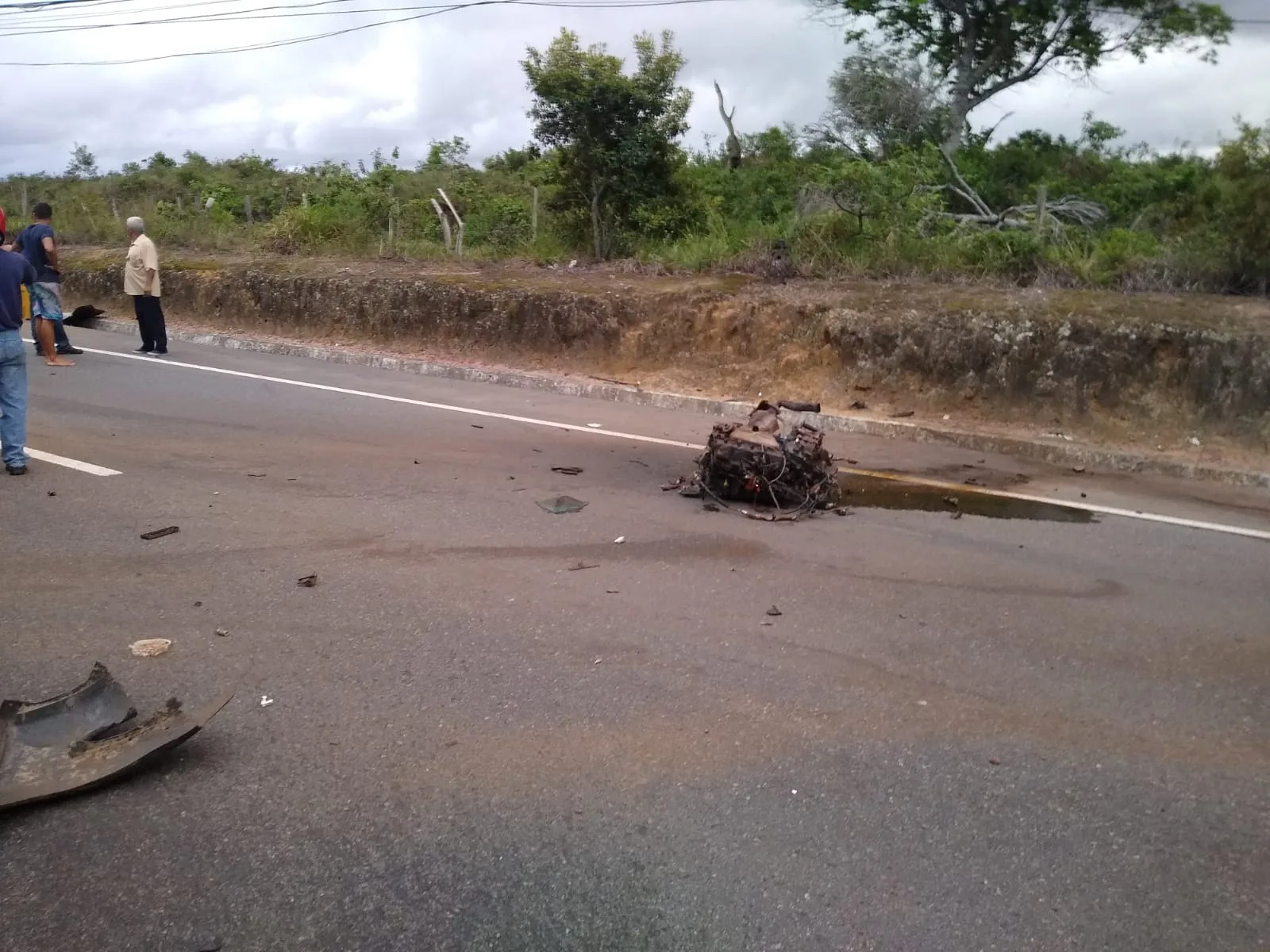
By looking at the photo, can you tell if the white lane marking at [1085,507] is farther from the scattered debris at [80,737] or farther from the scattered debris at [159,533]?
the scattered debris at [80,737]

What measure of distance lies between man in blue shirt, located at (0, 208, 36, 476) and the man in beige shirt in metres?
6.63

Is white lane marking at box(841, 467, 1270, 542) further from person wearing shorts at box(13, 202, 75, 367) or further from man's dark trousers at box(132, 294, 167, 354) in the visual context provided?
man's dark trousers at box(132, 294, 167, 354)

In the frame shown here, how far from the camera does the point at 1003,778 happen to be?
13.4ft

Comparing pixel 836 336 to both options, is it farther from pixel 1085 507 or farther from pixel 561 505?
pixel 561 505

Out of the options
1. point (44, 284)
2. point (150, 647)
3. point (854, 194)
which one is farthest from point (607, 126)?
point (150, 647)

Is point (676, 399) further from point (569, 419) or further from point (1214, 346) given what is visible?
point (1214, 346)

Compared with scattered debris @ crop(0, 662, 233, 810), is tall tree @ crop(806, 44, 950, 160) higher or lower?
higher

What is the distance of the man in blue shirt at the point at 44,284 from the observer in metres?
13.1

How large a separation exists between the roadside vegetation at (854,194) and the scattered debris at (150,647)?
36.3 ft

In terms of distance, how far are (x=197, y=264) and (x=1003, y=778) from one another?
18172mm

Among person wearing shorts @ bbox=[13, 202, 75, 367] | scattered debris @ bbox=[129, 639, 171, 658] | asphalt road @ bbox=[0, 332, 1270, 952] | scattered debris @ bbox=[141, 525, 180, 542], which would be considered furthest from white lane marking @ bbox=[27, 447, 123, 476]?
person wearing shorts @ bbox=[13, 202, 75, 367]

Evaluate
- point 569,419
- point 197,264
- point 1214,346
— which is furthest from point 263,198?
point 1214,346

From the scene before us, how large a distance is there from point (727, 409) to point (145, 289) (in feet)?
26.2

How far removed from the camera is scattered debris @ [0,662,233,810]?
148 inches
